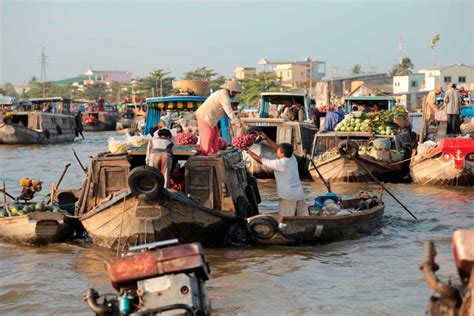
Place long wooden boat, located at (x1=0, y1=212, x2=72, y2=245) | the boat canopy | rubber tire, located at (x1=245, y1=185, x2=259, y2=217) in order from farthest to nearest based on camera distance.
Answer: the boat canopy < rubber tire, located at (x1=245, y1=185, x2=259, y2=217) < long wooden boat, located at (x1=0, y1=212, x2=72, y2=245)

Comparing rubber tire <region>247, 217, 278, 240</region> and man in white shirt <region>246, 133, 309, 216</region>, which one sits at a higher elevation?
man in white shirt <region>246, 133, 309, 216</region>

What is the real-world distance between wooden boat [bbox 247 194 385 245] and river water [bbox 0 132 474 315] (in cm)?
15

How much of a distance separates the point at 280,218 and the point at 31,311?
131 inches

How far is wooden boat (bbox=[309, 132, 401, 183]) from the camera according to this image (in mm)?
17359

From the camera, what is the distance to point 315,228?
33.8 feet

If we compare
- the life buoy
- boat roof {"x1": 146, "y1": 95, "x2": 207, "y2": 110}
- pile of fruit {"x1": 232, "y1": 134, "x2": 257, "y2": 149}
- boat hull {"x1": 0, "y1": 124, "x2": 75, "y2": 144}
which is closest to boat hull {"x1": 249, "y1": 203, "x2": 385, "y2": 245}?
pile of fruit {"x1": 232, "y1": 134, "x2": 257, "y2": 149}

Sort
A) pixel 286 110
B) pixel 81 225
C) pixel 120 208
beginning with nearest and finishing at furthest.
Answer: pixel 120 208, pixel 81 225, pixel 286 110

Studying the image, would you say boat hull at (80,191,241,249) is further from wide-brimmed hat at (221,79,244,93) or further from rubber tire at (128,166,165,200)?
wide-brimmed hat at (221,79,244,93)

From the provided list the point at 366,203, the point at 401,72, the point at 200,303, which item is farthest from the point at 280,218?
the point at 401,72

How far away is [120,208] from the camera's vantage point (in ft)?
31.0

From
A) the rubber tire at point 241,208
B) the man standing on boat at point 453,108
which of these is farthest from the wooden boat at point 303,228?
the man standing on boat at point 453,108

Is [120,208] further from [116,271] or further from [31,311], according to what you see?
[116,271]

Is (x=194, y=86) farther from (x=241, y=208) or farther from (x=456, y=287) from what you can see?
(x=456, y=287)

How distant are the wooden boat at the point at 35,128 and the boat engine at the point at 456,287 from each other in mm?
29449
